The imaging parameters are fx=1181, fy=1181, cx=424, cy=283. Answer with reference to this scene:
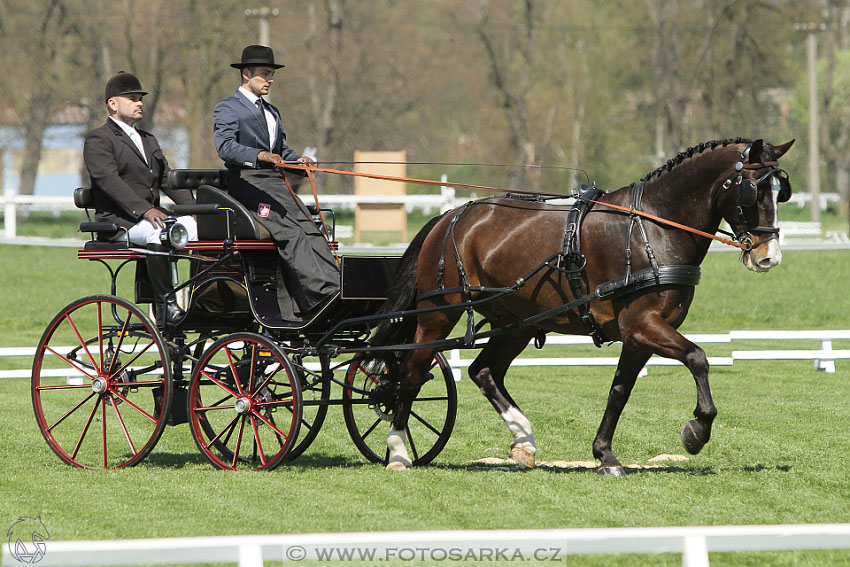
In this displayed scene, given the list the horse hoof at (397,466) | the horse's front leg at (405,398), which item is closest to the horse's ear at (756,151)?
the horse's front leg at (405,398)

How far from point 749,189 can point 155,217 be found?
11.6ft

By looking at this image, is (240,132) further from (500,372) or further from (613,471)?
(613,471)

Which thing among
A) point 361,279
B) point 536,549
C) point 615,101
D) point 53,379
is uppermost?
point 615,101

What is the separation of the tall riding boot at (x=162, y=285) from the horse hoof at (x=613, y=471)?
2810 mm

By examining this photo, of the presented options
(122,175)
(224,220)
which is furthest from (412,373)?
(122,175)

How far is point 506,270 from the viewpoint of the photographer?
700cm

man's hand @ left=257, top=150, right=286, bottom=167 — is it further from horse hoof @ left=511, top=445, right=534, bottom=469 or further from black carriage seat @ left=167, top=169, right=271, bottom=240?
horse hoof @ left=511, top=445, right=534, bottom=469

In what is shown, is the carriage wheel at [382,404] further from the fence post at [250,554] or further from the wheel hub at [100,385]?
the fence post at [250,554]

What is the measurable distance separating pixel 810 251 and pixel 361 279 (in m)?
16.0

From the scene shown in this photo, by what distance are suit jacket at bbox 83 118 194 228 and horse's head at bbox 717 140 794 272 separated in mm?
3572

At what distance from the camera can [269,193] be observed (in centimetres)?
729

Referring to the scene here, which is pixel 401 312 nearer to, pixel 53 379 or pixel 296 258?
pixel 296 258

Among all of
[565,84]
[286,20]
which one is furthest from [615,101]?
[286,20]

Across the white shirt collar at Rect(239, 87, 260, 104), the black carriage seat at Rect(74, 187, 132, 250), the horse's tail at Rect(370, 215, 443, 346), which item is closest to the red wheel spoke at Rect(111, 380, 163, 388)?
the black carriage seat at Rect(74, 187, 132, 250)
